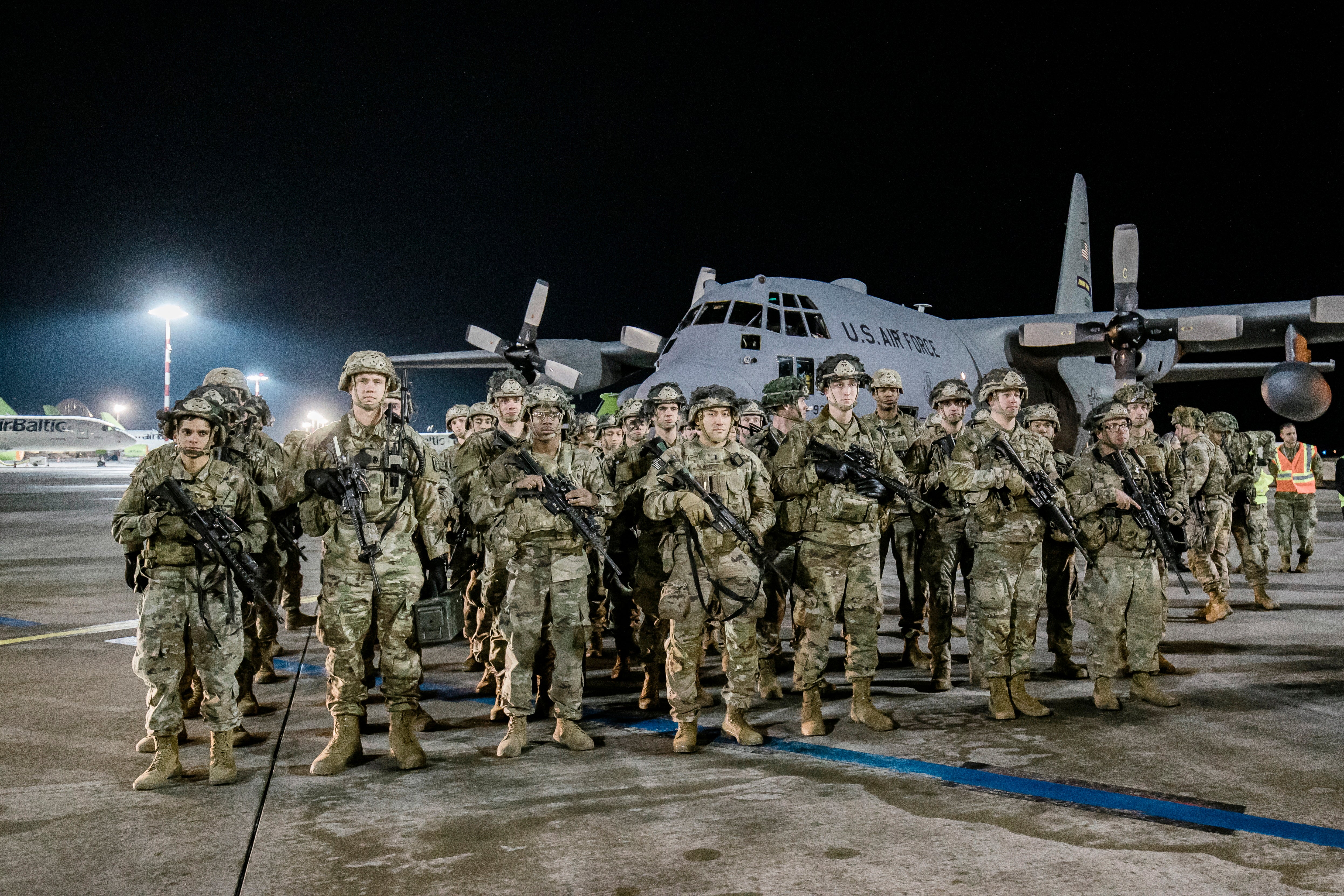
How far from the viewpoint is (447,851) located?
3.43 meters

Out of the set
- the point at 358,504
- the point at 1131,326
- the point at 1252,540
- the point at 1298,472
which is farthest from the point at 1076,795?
the point at 1131,326

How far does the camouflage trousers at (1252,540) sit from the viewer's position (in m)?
9.20

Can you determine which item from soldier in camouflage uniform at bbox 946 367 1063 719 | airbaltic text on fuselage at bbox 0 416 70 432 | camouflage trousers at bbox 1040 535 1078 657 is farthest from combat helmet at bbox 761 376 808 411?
airbaltic text on fuselage at bbox 0 416 70 432

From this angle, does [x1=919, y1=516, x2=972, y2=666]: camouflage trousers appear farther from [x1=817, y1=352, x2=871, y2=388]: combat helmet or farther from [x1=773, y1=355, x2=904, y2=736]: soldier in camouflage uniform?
[x1=817, y1=352, x2=871, y2=388]: combat helmet

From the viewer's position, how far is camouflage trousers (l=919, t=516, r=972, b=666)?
642 centimetres

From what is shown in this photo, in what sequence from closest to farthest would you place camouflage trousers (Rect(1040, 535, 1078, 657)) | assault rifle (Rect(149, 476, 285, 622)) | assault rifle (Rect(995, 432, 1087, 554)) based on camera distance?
assault rifle (Rect(149, 476, 285, 622)), assault rifle (Rect(995, 432, 1087, 554)), camouflage trousers (Rect(1040, 535, 1078, 657))

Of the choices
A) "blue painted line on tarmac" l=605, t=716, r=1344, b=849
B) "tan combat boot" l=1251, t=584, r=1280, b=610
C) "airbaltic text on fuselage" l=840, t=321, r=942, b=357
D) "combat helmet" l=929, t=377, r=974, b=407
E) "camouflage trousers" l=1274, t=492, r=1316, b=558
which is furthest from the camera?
"airbaltic text on fuselage" l=840, t=321, r=942, b=357

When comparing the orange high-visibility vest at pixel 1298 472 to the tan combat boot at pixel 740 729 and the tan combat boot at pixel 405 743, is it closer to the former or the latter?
the tan combat boot at pixel 740 729

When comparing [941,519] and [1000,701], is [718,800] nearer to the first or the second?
[1000,701]

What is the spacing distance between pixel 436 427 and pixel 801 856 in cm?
14220

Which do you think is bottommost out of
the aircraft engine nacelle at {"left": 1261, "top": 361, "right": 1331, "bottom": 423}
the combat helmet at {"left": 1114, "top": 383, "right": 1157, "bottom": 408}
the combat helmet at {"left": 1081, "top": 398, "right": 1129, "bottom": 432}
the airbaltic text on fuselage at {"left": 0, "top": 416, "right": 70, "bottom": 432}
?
the combat helmet at {"left": 1081, "top": 398, "right": 1129, "bottom": 432}

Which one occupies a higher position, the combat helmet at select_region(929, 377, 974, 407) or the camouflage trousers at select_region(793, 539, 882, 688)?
the combat helmet at select_region(929, 377, 974, 407)

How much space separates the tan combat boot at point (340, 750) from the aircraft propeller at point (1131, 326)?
12327 mm

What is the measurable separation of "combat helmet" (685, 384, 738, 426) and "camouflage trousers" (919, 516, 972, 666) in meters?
2.37
